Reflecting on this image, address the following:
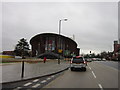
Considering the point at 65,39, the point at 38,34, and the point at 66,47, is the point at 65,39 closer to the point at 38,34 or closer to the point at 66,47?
the point at 66,47

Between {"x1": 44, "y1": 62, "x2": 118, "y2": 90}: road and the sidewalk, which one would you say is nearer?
{"x1": 44, "y1": 62, "x2": 118, "y2": 90}: road

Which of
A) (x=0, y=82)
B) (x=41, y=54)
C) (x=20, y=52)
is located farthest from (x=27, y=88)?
(x=20, y=52)

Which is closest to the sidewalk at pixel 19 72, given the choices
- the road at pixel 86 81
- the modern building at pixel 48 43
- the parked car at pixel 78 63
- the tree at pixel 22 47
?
the parked car at pixel 78 63

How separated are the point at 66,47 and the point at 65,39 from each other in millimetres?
6417

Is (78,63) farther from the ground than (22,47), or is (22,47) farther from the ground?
(22,47)

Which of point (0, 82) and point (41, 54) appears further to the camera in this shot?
point (41, 54)

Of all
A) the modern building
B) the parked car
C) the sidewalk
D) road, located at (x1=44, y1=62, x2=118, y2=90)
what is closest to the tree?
the modern building

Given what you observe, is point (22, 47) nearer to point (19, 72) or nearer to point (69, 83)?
point (19, 72)

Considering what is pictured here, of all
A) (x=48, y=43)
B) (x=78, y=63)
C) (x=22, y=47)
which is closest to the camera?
(x=78, y=63)

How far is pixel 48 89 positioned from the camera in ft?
27.5

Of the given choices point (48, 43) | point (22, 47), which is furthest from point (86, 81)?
point (22, 47)

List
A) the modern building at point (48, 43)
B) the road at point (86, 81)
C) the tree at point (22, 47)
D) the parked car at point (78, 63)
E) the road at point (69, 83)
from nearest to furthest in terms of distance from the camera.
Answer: the road at point (69, 83) < the road at point (86, 81) < the parked car at point (78, 63) < the modern building at point (48, 43) < the tree at point (22, 47)

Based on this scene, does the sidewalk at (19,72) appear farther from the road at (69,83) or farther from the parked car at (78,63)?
the parked car at (78,63)

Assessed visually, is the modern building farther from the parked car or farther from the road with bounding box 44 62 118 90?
the road with bounding box 44 62 118 90
